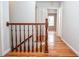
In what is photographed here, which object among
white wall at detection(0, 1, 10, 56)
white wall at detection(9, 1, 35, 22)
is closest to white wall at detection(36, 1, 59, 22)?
white wall at detection(9, 1, 35, 22)

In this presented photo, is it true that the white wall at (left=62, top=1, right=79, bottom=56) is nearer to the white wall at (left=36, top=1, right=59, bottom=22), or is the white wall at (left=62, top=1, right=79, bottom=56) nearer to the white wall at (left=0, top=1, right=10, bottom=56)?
the white wall at (left=0, top=1, right=10, bottom=56)

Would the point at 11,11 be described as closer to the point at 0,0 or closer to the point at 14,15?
the point at 14,15

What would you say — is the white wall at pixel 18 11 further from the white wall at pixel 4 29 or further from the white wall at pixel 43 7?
the white wall at pixel 43 7

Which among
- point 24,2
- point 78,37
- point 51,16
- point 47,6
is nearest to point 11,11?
point 24,2

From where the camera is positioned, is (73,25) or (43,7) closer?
(73,25)

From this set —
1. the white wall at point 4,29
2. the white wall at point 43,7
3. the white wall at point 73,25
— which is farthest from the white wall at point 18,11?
the white wall at point 43,7

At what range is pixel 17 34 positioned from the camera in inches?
179

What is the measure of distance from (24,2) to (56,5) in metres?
4.79

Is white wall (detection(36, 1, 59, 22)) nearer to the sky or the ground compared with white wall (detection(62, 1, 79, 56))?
nearer to the sky

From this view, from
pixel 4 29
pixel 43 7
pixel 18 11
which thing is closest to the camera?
pixel 4 29

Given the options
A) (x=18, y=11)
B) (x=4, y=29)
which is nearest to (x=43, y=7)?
(x=18, y=11)

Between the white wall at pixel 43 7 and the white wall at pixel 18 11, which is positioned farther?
the white wall at pixel 43 7

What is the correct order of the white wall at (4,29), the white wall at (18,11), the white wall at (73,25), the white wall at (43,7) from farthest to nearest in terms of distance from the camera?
the white wall at (43,7) < the white wall at (18,11) < the white wall at (73,25) < the white wall at (4,29)

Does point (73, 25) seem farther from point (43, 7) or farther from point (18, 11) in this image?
point (43, 7)
